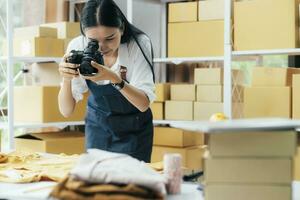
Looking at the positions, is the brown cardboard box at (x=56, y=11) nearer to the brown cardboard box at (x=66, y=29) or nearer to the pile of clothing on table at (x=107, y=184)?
the brown cardboard box at (x=66, y=29)

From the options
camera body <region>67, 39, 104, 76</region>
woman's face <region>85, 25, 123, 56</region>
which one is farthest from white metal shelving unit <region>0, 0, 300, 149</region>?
camera body <region>67, 39, 104, 76</region>

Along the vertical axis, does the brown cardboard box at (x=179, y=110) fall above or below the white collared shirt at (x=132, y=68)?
below

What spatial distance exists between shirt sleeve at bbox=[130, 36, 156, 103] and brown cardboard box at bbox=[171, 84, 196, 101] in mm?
887

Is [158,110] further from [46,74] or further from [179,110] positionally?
[46,74]

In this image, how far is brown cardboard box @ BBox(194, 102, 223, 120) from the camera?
9.69 ft

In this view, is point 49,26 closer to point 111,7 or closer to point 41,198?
point 111,7

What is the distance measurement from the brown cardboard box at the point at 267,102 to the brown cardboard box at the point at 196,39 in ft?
1.16

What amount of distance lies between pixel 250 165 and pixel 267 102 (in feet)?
5.15

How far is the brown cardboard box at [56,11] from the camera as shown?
A: 3.62 m

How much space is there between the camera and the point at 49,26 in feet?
10.9

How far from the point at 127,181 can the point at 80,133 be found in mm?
2258

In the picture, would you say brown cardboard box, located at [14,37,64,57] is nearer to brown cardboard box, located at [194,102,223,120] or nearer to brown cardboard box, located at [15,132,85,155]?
brown cardboard box, located at [15,132,85,155]

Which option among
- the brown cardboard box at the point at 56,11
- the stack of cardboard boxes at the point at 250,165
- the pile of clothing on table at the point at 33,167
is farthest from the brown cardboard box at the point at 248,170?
the brown cardboard box at the point at 56,11

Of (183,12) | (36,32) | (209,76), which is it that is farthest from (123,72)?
(36,32)
